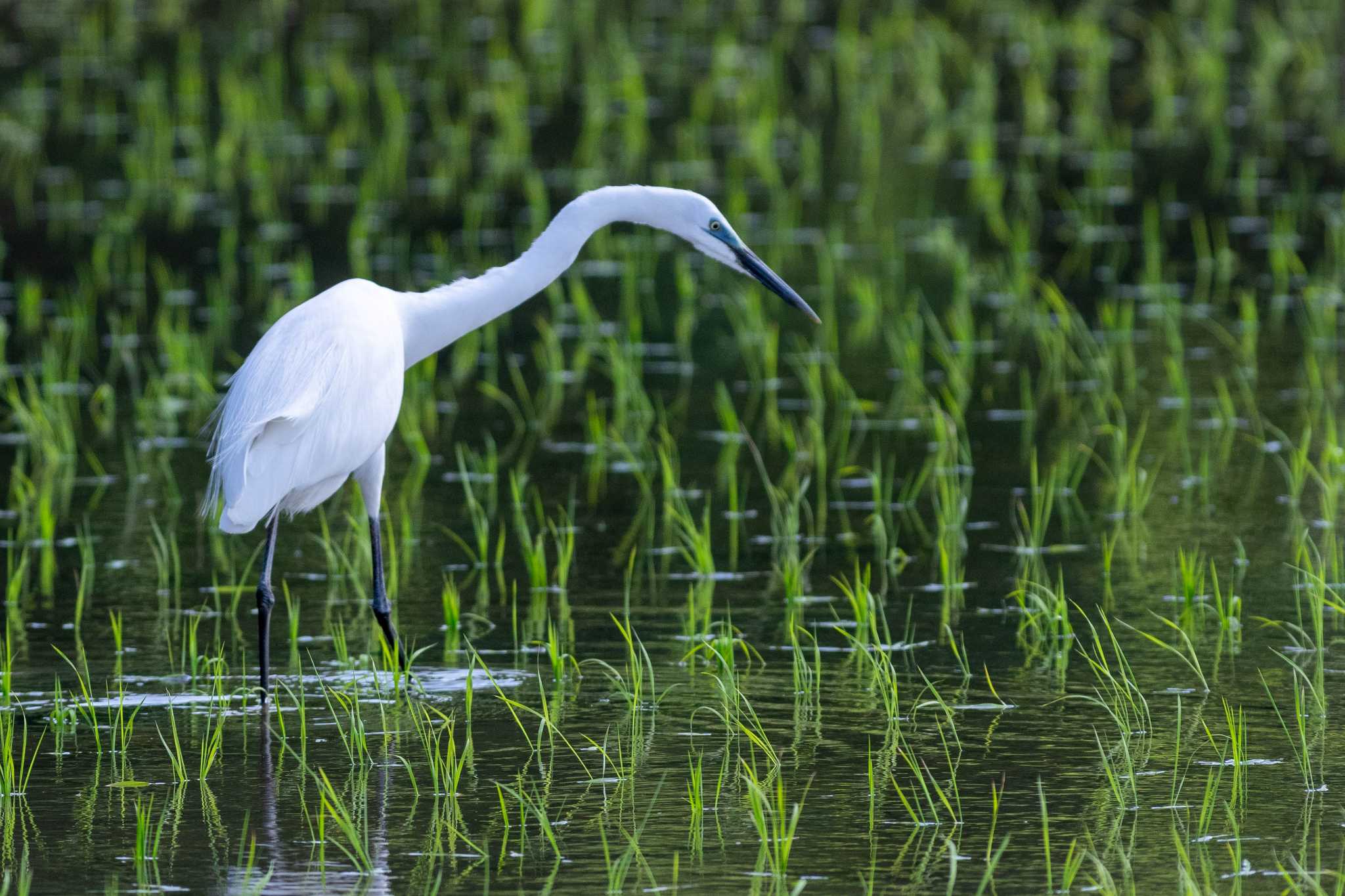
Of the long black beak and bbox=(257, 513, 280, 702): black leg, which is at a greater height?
the long black beak

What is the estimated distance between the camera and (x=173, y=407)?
10680mm

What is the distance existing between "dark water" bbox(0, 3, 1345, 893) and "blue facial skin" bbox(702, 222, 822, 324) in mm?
1040

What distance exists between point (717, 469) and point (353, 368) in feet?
10.0

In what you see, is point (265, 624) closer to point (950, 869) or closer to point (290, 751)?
point (290, 751)

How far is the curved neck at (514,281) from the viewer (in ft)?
23.3

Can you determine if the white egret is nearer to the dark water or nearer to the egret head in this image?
the egret head

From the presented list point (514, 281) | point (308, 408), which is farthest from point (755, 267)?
point (308, 408)

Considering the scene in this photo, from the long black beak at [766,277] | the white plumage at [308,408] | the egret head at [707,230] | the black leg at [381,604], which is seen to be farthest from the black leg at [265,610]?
the long black beak at [766,277]

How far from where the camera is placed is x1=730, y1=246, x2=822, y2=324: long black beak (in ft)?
23.4

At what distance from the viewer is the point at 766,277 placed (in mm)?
7250

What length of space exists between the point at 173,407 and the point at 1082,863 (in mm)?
6584

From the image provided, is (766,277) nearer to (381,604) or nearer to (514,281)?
(514,281)

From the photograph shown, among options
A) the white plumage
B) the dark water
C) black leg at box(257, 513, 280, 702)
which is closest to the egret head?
the white plumage

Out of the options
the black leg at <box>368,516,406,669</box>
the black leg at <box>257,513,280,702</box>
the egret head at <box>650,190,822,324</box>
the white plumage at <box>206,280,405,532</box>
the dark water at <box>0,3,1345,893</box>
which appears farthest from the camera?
the egret head at <box>650,190,822,324</box>
